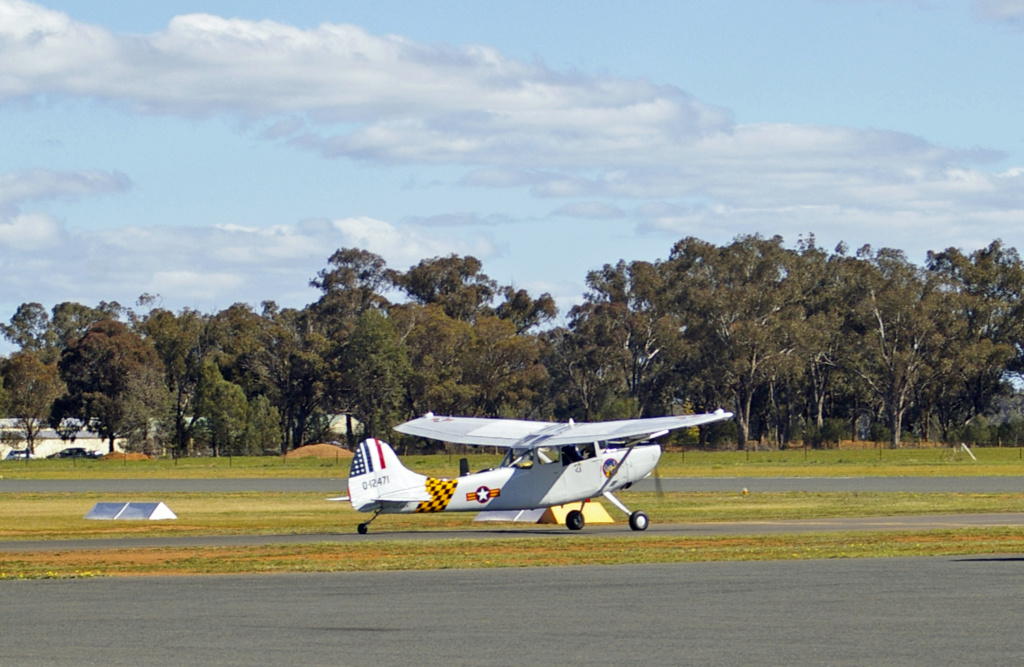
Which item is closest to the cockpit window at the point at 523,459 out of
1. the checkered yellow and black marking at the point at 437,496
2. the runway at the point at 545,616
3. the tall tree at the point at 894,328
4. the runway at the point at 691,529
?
the runway at the point at 691,529

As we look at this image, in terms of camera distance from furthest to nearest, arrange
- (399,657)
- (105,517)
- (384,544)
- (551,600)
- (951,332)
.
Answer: (951,332) → (105,517) → (384,544) → (551,600) → (399,657)

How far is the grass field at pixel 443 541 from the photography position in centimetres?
2228

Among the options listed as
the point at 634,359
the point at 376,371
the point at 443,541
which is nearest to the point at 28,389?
the point at 376,371

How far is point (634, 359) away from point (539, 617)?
103535 millimetres

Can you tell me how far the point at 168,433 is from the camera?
111m

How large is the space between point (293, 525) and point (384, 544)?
27.5ft

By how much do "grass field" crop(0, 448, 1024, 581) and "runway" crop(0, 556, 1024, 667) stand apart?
211 cm

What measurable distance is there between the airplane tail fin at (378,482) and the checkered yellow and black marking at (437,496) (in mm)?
121

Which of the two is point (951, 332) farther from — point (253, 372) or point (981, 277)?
point (253, 372)

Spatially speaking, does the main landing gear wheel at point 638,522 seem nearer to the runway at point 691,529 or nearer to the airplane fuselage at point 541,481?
the runway at point 691,529

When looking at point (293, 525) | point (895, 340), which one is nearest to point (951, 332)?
point (895, 340)

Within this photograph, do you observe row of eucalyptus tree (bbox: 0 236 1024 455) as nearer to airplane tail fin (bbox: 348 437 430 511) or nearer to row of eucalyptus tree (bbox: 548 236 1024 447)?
row of eucalyptus tree (bbox: 548 236 1024 447)

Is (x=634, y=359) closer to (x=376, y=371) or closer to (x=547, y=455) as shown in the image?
(x=376, y=371)

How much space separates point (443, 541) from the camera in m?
27.0
